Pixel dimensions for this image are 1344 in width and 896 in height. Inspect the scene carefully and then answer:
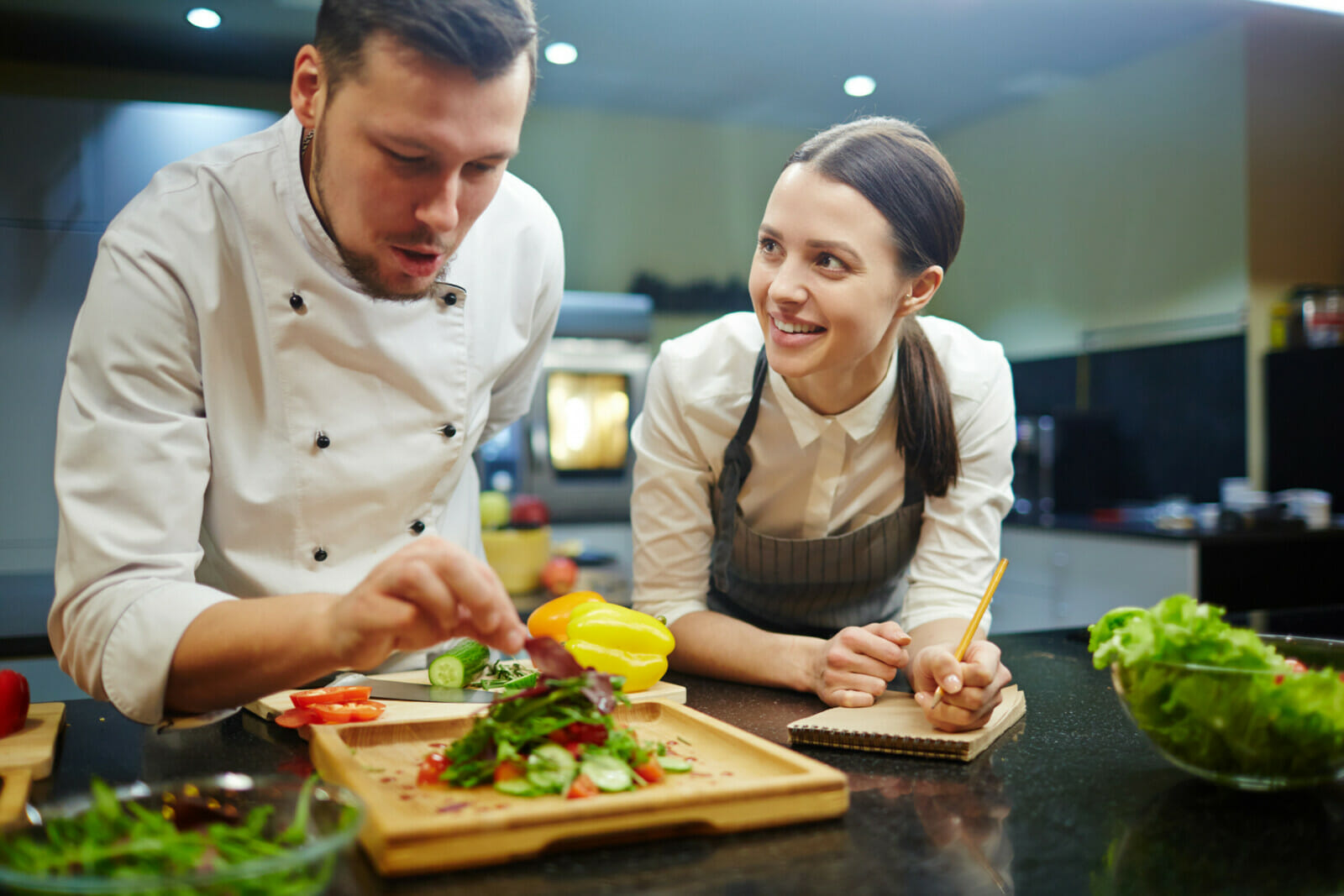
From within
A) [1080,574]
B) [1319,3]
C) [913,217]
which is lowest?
[1080,574]

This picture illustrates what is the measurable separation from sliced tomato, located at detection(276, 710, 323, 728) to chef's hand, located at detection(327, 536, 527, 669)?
0.24 metres

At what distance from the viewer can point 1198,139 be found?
13.8 feet

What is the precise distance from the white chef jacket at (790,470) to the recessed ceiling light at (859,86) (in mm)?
3324

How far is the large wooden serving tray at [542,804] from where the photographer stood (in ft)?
2.38

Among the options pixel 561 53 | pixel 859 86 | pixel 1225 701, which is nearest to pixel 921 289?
pixel 1225 701

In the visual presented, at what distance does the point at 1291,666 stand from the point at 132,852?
920 millimetres

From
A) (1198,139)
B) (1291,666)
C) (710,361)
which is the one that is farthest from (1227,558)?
(1291,666)

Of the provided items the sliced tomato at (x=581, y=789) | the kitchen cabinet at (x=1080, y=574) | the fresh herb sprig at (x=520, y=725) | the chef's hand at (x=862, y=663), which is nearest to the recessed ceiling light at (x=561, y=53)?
the kitchen cabinet at (x=1080, y=574)

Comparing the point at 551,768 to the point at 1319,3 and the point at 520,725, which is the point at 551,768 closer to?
the point at 520,725

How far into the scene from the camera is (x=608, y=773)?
2.75 ft

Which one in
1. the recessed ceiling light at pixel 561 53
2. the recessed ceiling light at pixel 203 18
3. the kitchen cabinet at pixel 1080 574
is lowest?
the kitchen cabinet at pixel 1080 574

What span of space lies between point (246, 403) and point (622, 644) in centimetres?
56

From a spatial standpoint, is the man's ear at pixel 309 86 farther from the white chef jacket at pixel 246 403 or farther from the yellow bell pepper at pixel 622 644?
the yellow bell pepper at pixel 622 644

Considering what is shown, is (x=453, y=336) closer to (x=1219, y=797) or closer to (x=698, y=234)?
(x=1219, y=797)
